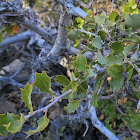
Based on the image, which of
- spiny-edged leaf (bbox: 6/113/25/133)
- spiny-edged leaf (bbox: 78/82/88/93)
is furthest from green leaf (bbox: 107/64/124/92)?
spiny-edged leaf (bbox: 6/113/25/133)

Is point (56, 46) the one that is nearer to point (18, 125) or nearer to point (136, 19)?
point (136, 19)

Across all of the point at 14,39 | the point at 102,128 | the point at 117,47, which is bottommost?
the point at 102,128

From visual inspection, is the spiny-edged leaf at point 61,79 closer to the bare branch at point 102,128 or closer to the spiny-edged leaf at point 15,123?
the spiny-edged leaf at point 15,123

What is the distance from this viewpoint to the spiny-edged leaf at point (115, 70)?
0.61 meters

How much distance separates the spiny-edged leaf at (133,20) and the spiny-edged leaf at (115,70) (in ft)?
0.67

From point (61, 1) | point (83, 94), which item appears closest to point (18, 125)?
point (83, 94)

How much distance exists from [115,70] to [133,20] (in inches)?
8.9

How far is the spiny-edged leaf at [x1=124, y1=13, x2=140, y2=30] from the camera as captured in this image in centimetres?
68

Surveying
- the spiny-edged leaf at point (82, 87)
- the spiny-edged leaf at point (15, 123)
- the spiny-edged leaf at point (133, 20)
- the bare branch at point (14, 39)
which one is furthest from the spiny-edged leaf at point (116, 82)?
the bare branch at point (14, 39)

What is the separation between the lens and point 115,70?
625 mm

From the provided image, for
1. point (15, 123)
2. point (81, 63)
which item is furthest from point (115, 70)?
point (15, 123)

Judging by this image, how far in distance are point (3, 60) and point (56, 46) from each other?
3.66ft

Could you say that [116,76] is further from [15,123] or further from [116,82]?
[15,123]

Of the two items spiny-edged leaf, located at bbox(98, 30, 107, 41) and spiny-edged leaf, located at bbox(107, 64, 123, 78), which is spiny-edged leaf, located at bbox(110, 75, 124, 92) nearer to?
spiny-edged leaf, located at bbox(107, 64, 123, 78)
